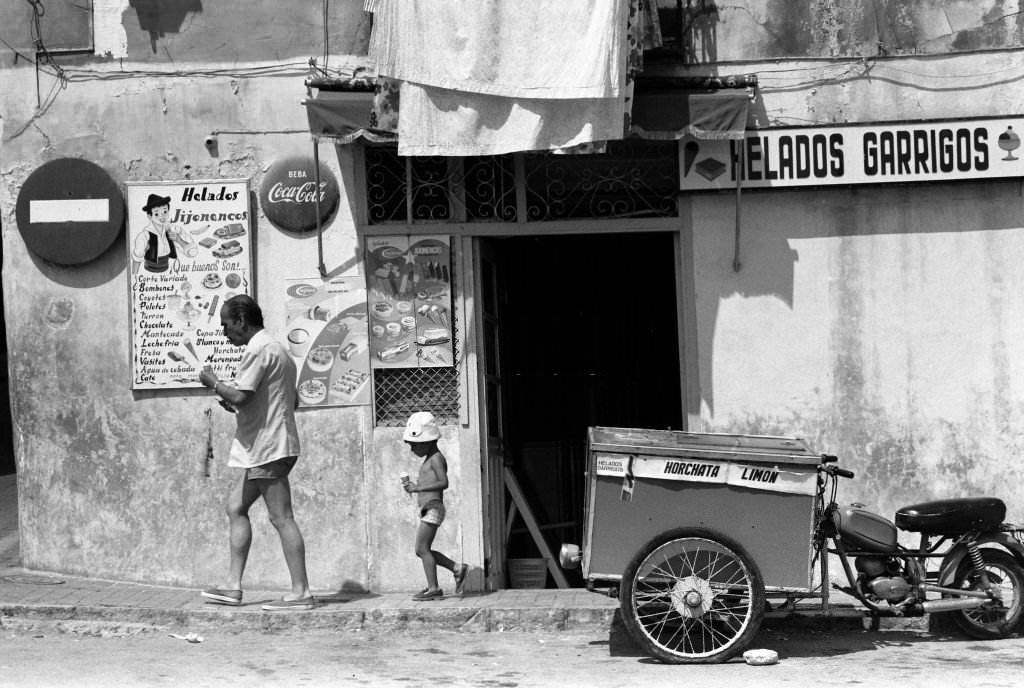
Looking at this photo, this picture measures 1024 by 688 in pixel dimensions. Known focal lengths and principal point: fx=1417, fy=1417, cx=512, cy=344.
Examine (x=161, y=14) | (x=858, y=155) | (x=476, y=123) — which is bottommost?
(x=858, y=155)

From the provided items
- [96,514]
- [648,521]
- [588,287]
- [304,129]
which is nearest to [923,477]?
[648,521]

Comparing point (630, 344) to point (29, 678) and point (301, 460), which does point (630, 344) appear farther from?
point (29, 678)

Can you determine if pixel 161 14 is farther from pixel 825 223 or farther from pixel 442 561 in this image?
pixel 825 223

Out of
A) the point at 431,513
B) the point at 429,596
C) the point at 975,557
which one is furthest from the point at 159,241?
the point at 975,557

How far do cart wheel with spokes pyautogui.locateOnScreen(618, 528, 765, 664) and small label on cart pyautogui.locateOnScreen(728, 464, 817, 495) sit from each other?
0.31m

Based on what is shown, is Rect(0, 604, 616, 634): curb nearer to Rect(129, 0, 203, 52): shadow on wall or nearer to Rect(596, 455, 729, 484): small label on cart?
Rect(596, 455, 729, 484): small label on cart

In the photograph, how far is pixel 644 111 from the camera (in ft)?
29.8

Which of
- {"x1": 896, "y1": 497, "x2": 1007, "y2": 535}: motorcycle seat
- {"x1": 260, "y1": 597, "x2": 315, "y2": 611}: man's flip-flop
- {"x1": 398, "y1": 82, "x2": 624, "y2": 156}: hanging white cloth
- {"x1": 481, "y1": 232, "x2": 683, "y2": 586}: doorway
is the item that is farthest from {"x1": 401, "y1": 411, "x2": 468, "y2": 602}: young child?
{"x1": 896, "y1": 497, "x2": 1007, "y2": 535}: motorcycle seat

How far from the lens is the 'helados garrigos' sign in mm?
9125

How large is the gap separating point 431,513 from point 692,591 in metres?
2.21

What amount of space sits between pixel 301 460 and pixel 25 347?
2.04 m

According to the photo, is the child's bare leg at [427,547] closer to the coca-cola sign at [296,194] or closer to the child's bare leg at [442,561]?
the child's bare leg at [442,561]

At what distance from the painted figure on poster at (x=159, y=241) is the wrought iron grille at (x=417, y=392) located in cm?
154

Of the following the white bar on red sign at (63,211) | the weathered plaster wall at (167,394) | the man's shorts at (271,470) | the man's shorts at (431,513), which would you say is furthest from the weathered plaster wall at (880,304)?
the white bar on red sign at (63,211)
